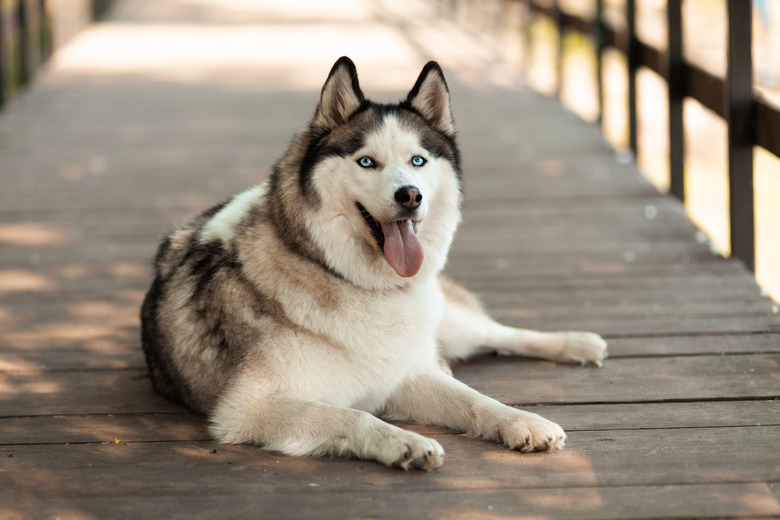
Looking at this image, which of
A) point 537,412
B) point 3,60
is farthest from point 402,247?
point 3,60

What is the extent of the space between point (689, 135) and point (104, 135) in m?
6.79

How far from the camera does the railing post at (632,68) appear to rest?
639 centimetres

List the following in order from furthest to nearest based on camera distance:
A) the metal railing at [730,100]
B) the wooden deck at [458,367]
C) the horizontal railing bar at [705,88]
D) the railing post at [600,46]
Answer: the railing post at [600,46]
the horizontal railing bar at [705,88]
the metal railing at [730,100]
the wooden deck at [458,367]

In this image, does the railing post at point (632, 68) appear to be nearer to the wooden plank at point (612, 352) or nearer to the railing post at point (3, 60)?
the wooden plank at point (612, 352)

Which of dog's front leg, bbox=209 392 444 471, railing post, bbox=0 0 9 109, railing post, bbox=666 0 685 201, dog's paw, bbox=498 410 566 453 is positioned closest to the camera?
dog's front leg, bbox=209 392 444 471

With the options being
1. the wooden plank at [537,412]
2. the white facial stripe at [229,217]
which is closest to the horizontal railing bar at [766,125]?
the wooden plank at [537,412]

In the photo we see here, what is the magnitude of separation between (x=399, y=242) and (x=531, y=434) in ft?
2.25

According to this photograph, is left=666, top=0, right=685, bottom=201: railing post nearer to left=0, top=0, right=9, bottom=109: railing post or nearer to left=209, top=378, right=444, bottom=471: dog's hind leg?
left=209, top=378, right=444, bottom=471: dog's hind leg

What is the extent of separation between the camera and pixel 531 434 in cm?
265

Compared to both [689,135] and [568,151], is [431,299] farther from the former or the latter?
[689,135]

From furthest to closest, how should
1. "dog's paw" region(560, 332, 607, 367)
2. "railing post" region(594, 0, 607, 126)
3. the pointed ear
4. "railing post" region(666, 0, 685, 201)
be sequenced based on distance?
"railing post" region(594, 0, 607, 126)
"railing post" region(666, 0, 685, 201)
"dog's paw" region(560, 332, 607, 367)
the pointed ear

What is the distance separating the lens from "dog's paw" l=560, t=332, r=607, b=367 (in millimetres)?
3363

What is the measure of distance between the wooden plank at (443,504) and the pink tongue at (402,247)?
0.68 m

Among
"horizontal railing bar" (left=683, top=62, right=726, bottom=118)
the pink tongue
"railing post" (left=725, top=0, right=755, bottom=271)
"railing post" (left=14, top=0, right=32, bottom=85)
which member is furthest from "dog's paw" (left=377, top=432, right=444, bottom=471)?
"railing post" (left=14, top=0, right=32, bottom=85)
